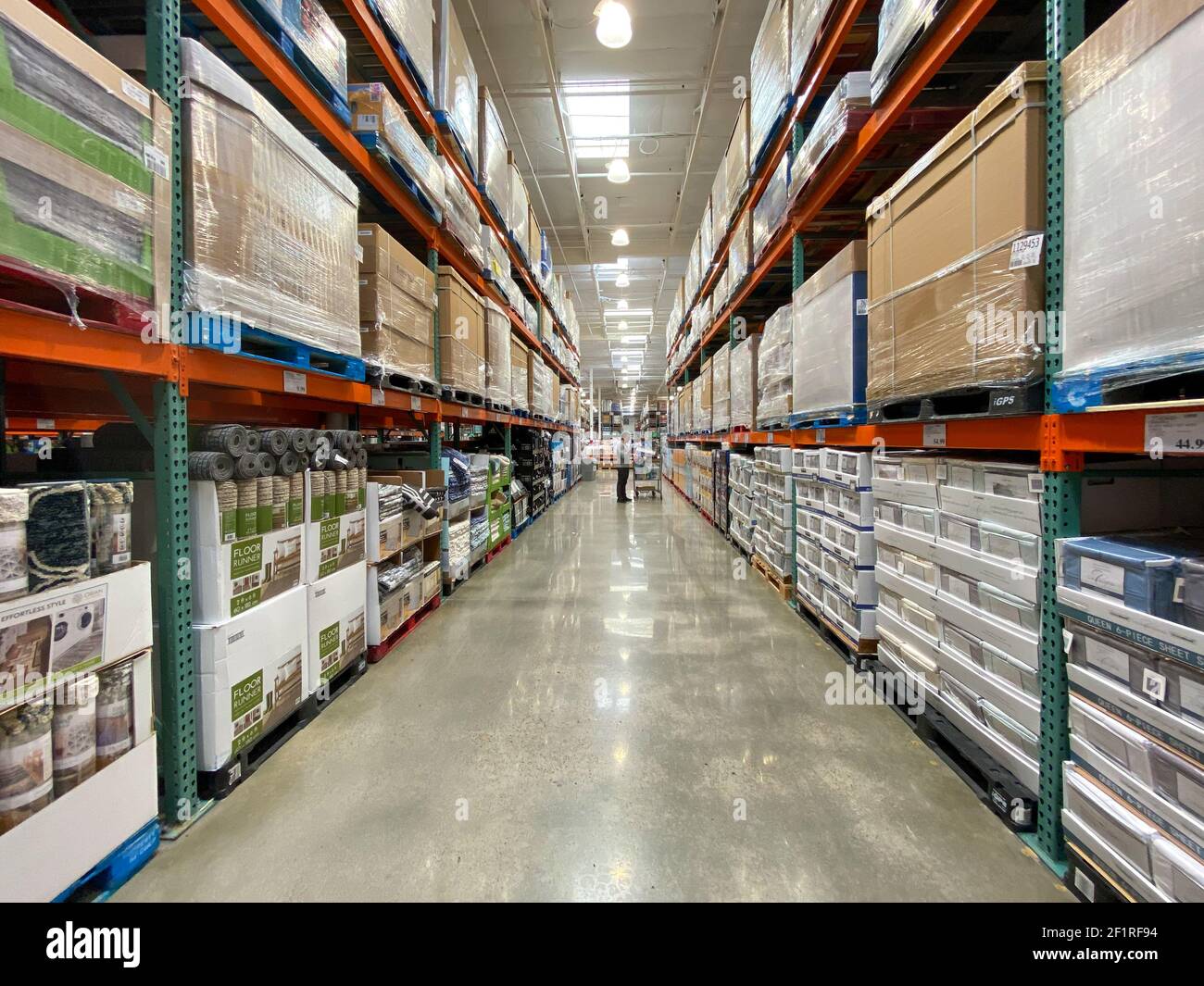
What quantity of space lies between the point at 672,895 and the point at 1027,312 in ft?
6.98

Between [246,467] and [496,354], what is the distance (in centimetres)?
390

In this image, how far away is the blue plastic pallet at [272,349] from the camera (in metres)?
1.82

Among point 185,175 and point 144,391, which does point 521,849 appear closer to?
point 185,175

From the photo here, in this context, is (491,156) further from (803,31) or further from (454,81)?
(803,31)

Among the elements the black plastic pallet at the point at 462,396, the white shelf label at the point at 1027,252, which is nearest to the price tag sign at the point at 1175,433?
the white shelf label at the point at 1027,252

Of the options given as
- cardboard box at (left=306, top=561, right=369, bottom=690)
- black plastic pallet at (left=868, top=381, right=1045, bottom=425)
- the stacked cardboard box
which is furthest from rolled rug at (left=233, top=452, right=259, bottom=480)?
black plastic pallet at (left=868, top=381, right=1045, bottom=425)

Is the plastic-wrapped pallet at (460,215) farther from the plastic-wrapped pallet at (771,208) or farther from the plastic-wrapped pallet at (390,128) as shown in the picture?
the plastic-wrapped pallet at (771,208)

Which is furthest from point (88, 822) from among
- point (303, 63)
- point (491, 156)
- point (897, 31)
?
point (491, 156)

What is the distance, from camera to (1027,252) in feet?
5.48

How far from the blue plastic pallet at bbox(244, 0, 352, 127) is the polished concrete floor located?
315cm

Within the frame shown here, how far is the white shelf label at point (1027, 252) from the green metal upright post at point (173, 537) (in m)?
2.80

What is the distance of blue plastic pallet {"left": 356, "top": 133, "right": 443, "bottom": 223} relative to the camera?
3012 millimetres

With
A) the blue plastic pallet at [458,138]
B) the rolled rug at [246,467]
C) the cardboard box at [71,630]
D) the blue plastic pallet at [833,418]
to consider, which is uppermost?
the blue plastic pallet at [458,138]

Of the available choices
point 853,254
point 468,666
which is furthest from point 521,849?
point 853,254
